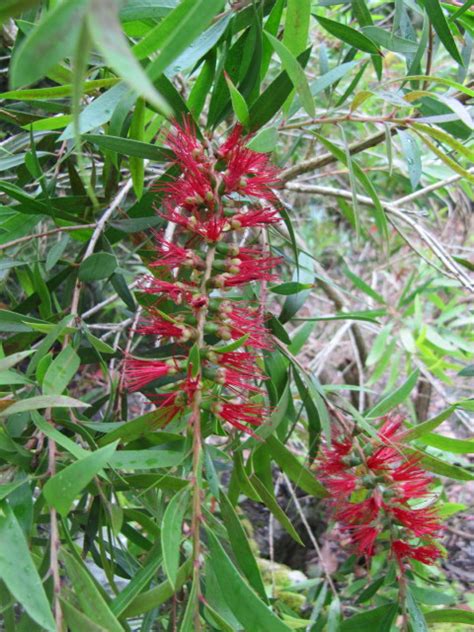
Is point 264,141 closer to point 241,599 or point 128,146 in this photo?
point 128,146

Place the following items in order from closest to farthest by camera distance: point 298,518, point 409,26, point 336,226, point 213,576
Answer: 1. point 213,576
2. point 409,26
3. point 298,518
4. point 336,226

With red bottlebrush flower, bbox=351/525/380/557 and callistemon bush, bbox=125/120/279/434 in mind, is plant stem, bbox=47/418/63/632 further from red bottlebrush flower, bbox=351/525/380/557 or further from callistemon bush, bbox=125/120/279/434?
red bottlebrush flower, bbox=351/525/380/557

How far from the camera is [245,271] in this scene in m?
0.60

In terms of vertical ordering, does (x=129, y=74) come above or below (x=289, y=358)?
above

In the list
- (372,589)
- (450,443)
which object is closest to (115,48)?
(450,443)

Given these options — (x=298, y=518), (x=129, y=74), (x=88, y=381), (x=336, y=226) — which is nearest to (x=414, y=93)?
(x=129, y=74)

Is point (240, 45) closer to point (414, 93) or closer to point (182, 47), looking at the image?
point (414, 93)

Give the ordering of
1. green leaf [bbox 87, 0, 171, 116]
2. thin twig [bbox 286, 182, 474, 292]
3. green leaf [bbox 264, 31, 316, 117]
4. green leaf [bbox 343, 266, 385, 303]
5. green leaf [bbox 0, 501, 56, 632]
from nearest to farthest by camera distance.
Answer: green leaf [bbox 87, 0, 171, 116], green leaf [bbox 0, 501, 56, 632], green leaf [bbox 264, 31, 316, 117], thin twig [bbox 286, 182, 474, 292], green leaf [bbox 343, 266, 385, 303]

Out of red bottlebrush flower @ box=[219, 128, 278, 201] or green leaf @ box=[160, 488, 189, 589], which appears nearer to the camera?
green leaf @ box=[160, 488, 189, 589]

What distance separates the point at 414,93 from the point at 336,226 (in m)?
2.04

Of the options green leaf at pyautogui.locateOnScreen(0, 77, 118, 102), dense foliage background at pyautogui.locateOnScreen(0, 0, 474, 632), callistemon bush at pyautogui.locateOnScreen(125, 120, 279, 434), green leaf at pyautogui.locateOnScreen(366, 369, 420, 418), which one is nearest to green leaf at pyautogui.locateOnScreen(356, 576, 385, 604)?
dense foliage background at pyautogui.locateOnScreen(0, 0, 474, 632)

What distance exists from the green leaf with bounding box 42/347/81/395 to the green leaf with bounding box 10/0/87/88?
342mm

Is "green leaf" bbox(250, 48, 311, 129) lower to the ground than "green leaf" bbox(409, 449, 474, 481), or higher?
higher

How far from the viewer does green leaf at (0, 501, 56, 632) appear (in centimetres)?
41
